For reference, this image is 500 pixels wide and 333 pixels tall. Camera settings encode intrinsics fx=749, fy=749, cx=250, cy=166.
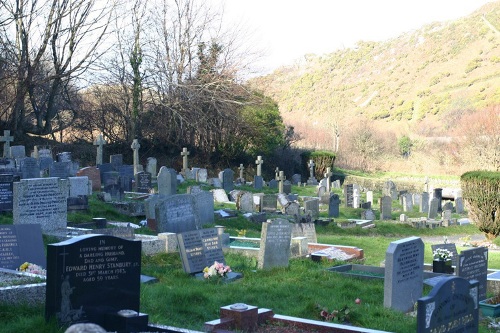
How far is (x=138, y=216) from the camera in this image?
702 inches

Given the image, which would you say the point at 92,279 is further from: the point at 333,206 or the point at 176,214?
the point at 333,206

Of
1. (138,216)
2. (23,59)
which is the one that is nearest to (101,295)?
(138,216)

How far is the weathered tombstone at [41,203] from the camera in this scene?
43.7ft

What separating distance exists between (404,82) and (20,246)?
9106cm

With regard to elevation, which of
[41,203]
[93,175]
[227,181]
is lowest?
[41,203]

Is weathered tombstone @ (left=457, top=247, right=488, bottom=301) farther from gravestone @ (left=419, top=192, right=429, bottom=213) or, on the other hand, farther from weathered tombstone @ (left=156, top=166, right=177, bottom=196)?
gravestone @ (left=419, top=192, right=429, bottom=213)

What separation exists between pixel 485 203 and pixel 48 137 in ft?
77.4

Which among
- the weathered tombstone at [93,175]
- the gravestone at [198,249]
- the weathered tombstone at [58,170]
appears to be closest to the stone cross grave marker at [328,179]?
the weathered tombstone at [93,175]

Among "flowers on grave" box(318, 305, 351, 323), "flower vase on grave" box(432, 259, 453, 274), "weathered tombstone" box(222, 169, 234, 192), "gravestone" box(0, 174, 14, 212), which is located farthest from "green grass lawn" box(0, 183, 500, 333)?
"weathered tombstone" box(222, 169, 234, 192)

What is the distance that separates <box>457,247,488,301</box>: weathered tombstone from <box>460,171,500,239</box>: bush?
971 cm

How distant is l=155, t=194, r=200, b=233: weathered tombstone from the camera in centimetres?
1349

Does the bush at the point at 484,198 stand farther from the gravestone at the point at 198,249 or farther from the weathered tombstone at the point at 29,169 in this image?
the weathered tombstone at the point at 29,169

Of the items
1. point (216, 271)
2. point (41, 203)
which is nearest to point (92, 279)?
point (216, 271)

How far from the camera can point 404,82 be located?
321ft
